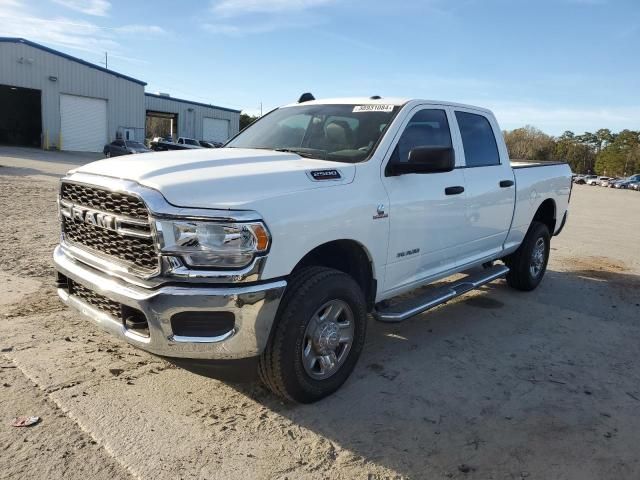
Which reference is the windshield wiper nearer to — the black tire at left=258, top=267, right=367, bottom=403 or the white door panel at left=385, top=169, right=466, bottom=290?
the white door panel at left=385, top=169, right=466, bottom=290

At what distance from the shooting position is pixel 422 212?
4078 mm

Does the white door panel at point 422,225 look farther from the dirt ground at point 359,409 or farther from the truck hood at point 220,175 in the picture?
the dirt ground at point 359,409

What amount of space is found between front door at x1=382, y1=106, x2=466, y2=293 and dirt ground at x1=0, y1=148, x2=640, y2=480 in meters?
0.73

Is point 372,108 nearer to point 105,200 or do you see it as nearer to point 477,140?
point 477,140

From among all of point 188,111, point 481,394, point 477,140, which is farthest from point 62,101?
point 481,394

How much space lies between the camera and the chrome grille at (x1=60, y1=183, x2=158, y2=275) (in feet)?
9.45

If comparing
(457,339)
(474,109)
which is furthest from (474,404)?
(474,109)

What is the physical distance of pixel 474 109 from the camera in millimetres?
5332

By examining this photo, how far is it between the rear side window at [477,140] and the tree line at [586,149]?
77.8 metres

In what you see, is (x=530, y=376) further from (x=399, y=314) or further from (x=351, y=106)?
(x=351, y=106)

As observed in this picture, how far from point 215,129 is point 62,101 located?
19298 mm

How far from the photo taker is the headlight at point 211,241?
278 cm

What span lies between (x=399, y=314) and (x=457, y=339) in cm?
116

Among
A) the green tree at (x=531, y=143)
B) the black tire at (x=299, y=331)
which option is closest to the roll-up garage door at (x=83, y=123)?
the black tire at (x=299, y=331)
